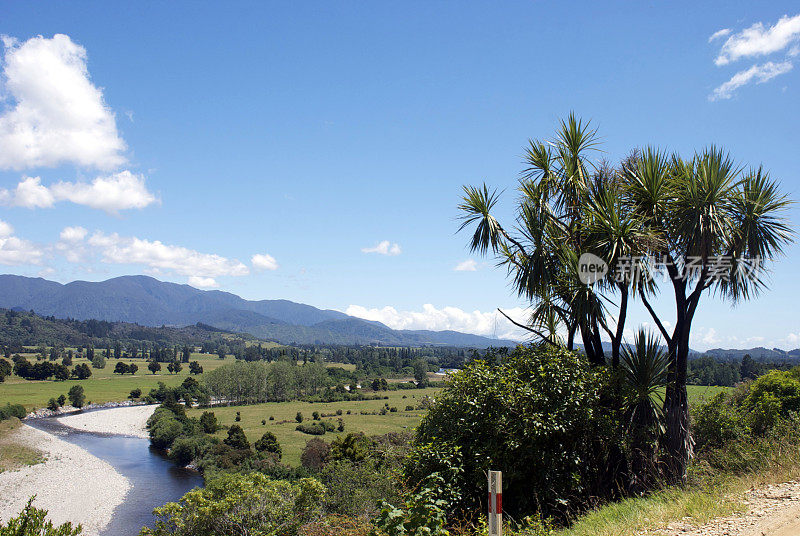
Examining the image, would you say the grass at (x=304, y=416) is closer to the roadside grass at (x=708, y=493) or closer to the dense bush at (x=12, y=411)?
the dense bush at (x=12, y=411)

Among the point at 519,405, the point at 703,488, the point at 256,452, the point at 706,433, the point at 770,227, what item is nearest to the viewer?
the point at 703,488

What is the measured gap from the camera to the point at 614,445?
784 centimetres

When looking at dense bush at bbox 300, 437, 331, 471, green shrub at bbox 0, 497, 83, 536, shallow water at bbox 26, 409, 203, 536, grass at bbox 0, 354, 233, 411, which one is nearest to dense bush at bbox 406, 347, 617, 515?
green shrub at bbox 0, 497, 83, 536

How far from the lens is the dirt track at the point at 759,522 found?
5098mm

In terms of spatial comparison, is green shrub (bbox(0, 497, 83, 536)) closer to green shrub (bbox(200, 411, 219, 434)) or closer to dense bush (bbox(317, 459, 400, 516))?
dense bush (bbox(317, 459, 400, 516))

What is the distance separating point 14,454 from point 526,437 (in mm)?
55672

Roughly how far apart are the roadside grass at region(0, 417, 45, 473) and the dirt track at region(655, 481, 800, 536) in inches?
2097

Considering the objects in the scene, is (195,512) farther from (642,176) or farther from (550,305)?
(642,176)

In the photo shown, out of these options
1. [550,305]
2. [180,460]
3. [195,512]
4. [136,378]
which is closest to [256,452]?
[180,460]

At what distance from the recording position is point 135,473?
4269 cm

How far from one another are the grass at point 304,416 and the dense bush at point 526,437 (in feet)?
118

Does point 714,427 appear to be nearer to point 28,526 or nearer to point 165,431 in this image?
point 28,526

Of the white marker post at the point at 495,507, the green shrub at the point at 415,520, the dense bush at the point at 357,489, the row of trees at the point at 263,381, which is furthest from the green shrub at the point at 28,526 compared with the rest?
the row of trees at the point at 263,381

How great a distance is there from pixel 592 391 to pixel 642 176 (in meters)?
4.14
